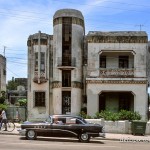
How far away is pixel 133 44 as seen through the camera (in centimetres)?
3462

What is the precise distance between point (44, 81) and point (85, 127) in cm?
1604

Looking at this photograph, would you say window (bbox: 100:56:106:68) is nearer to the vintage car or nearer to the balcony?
the balcony

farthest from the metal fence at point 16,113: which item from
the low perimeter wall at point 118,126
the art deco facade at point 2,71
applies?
the art deco facade at point 2,71

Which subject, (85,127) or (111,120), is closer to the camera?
(85,127)

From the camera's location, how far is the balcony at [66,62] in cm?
3548

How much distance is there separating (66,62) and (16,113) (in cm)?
718

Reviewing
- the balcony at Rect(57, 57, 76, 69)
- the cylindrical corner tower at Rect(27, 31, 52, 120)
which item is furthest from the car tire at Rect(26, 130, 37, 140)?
the cylindrical corner tower at Rect(27, 31, 52, 120)

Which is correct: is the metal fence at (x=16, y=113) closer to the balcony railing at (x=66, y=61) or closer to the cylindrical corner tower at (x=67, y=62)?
the cylindrical corner tower at (x=67, y=62)

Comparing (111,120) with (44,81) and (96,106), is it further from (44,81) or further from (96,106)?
(44,81)

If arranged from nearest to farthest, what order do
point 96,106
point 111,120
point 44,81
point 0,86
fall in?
point 111,120, point 96,106, point 44,81, point 0,86

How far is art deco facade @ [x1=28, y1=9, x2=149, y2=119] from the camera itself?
34438mm

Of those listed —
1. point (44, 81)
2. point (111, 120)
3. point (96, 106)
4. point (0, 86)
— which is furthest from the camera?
point (0, 86)

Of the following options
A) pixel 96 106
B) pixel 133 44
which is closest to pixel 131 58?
pixel 133 44

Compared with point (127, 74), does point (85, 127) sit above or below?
below
